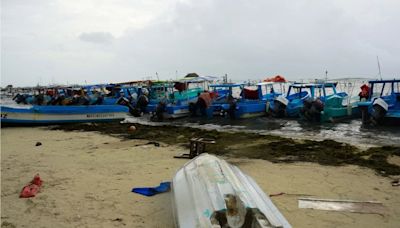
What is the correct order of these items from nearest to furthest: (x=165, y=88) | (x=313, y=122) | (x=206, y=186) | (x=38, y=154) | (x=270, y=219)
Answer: (x=270, y=219) < (x=206, y=186) < (x=38, y=154) < (x=313, y=122) < (x=165, y=88)

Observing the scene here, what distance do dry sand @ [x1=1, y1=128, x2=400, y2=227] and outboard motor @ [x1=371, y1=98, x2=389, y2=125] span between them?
8.73 metres

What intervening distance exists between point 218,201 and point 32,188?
150 inches

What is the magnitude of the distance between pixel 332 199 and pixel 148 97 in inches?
811

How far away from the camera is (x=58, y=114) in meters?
18.8

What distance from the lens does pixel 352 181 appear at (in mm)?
6855

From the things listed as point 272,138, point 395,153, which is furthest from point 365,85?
point 395,153

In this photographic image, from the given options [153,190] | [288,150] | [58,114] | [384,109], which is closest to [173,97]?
[58,114]

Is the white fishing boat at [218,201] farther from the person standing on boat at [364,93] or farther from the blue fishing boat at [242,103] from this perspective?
the person standing on boat at [364,93]

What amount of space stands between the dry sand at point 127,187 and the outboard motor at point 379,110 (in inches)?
344

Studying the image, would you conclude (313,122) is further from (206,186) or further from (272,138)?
(206,186)

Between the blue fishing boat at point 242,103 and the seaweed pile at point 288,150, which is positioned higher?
the blue fishing boat at point 242,103

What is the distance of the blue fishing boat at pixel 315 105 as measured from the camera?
17.9m

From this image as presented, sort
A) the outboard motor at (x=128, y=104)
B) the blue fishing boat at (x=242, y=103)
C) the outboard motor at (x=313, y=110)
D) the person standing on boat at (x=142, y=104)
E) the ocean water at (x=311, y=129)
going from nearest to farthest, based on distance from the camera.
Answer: the ocean water at (x=311, y=129), the outboard motor at (x=313, y=110), the blue fishing boat at (x=242, y=103), the outboard motor at (x=128, y=104), the person standing on boat at (x=142, y=104)

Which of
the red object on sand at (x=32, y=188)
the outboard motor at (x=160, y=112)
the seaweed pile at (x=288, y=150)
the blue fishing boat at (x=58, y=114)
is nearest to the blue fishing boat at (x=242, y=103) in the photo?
the outboard motor at (x=160, y=112)
